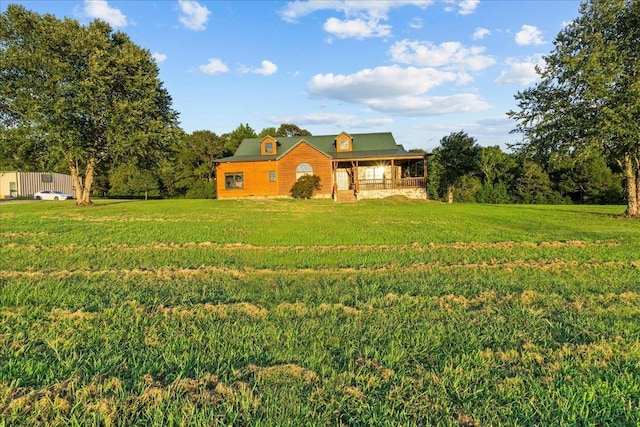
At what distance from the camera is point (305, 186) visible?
3130 centimetres

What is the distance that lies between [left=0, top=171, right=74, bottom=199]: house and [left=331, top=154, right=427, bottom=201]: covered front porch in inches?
1555

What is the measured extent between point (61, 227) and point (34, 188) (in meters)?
44.9

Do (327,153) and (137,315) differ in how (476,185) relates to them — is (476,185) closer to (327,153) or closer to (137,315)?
(327,153)

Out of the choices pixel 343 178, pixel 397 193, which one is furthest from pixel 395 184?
Answer: pixel 343 178

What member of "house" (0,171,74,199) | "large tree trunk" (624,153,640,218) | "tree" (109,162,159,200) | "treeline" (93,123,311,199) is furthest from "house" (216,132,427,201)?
"house" (0,171,74,199)

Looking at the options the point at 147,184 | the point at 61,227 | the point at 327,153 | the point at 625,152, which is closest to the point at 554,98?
the point at 625,152

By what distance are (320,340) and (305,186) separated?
27796 millimetres

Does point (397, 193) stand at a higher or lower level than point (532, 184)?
lower

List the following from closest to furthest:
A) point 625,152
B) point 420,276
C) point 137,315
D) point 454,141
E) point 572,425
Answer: point 572,425 → point 137,315 → point 420,276 → point 625,152 → point 454,141

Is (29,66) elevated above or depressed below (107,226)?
above

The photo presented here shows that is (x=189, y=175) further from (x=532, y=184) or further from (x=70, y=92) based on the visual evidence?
(x=532, y=184)

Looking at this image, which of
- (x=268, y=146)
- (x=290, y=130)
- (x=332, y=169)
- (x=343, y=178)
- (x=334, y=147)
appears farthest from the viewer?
(x=290, y=130)

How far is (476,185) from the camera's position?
2085 inches

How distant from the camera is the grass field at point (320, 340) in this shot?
8.46 ft
